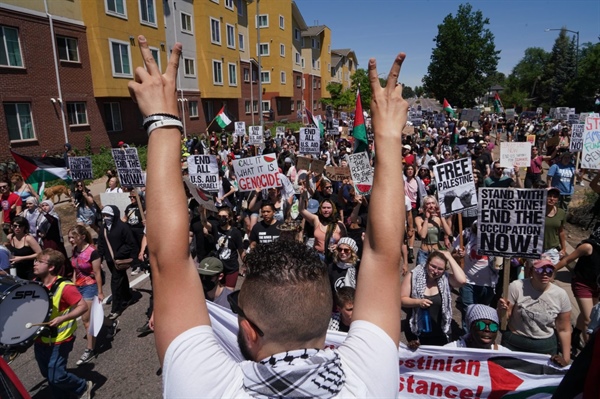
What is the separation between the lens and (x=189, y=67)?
102ft

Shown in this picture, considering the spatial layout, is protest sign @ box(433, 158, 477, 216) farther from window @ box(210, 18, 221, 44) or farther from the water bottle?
window @ box(210, 18, 221, 44)

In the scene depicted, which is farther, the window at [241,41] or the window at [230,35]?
the window at [241,41]

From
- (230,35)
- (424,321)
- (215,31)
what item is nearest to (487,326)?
(424,321)

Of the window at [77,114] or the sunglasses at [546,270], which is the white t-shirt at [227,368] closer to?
the sunglasses at [546,270]

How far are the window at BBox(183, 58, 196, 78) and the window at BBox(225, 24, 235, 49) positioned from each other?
189 inches

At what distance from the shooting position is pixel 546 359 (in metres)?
3.31

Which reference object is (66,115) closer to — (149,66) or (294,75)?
(149,66)

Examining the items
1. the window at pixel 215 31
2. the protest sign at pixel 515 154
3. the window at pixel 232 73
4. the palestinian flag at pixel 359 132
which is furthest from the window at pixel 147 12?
the protest sign at pixel 515 154

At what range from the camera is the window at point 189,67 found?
99.9 ft

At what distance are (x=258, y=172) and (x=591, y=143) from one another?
26.1 feet

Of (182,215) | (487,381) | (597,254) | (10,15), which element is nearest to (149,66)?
(182,215)

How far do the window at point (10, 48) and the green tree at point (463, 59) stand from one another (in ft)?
173

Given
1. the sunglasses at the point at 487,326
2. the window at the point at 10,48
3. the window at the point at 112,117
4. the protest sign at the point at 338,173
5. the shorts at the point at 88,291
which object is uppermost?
the window at the point at 10,48

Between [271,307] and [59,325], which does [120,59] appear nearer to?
[59,325]
